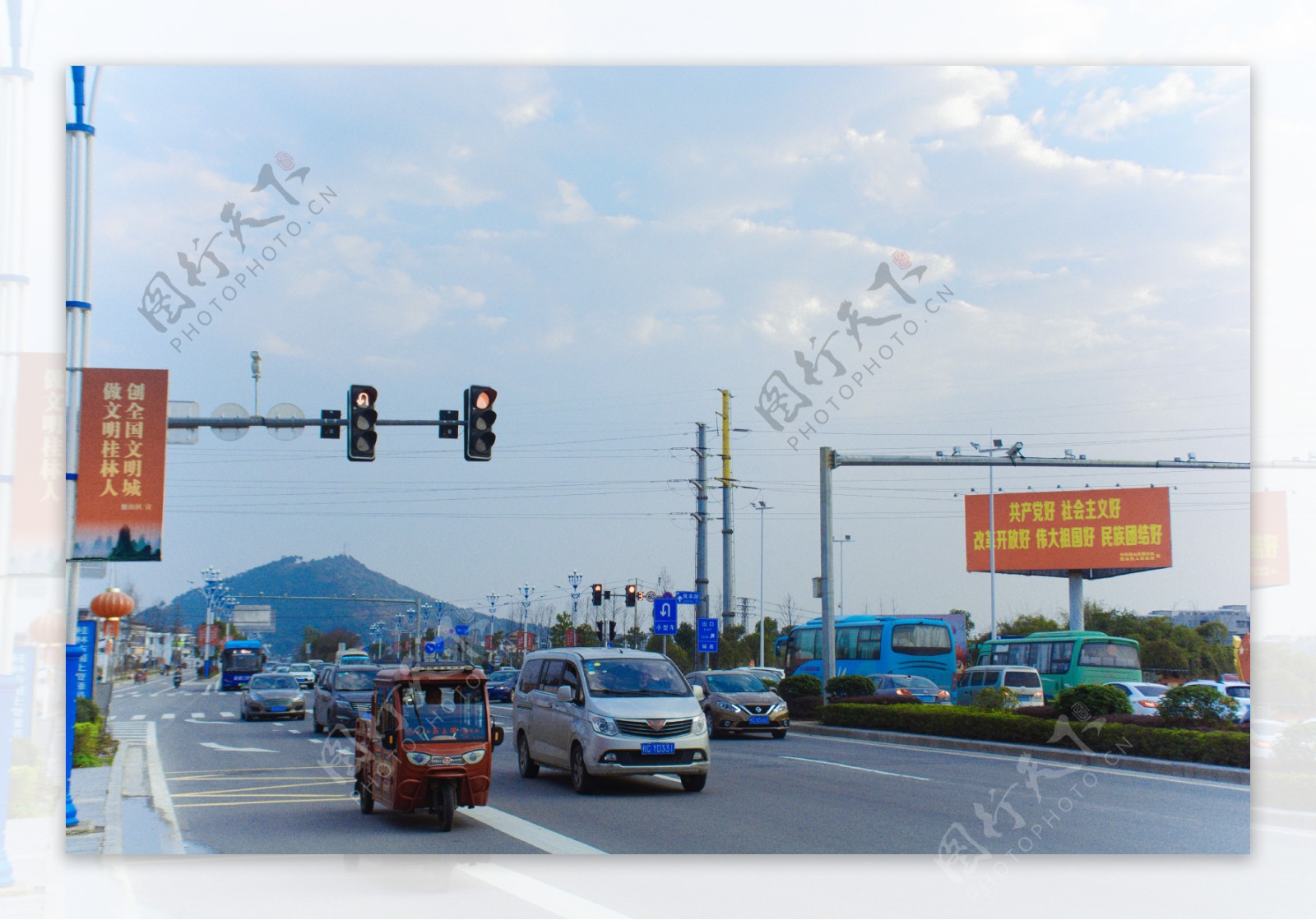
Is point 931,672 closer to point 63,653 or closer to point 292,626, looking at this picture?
point 63,653

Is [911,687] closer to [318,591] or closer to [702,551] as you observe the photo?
[702,551]

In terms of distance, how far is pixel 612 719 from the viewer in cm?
1485

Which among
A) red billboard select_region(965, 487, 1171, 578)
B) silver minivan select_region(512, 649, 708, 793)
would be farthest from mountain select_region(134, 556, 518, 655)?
silver minivan select_region(512, 649, 708, 793)

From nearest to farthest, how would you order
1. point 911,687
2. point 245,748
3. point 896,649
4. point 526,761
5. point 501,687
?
point 526,761, point 245,748, point 911,687, point 501,687, point 896,649

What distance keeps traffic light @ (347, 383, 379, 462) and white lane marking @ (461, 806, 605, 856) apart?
547 cm

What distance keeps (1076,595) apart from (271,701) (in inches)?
1445

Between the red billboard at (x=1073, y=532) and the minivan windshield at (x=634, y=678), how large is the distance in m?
40.0

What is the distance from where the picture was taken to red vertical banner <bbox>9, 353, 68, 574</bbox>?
40.9 feet

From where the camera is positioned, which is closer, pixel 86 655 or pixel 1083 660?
pixel 86 655

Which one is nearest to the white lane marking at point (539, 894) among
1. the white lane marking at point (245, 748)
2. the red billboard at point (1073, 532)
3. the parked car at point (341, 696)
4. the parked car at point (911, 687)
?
the white lane marking at point (245, 748)

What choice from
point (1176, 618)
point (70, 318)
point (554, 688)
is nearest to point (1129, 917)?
point (554, 688)

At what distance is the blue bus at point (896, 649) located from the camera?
131 ft

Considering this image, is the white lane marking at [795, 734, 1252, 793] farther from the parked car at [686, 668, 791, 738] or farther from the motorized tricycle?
the motorized tricycle

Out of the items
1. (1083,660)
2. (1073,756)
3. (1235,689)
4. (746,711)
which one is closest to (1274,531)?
(1235,689)
